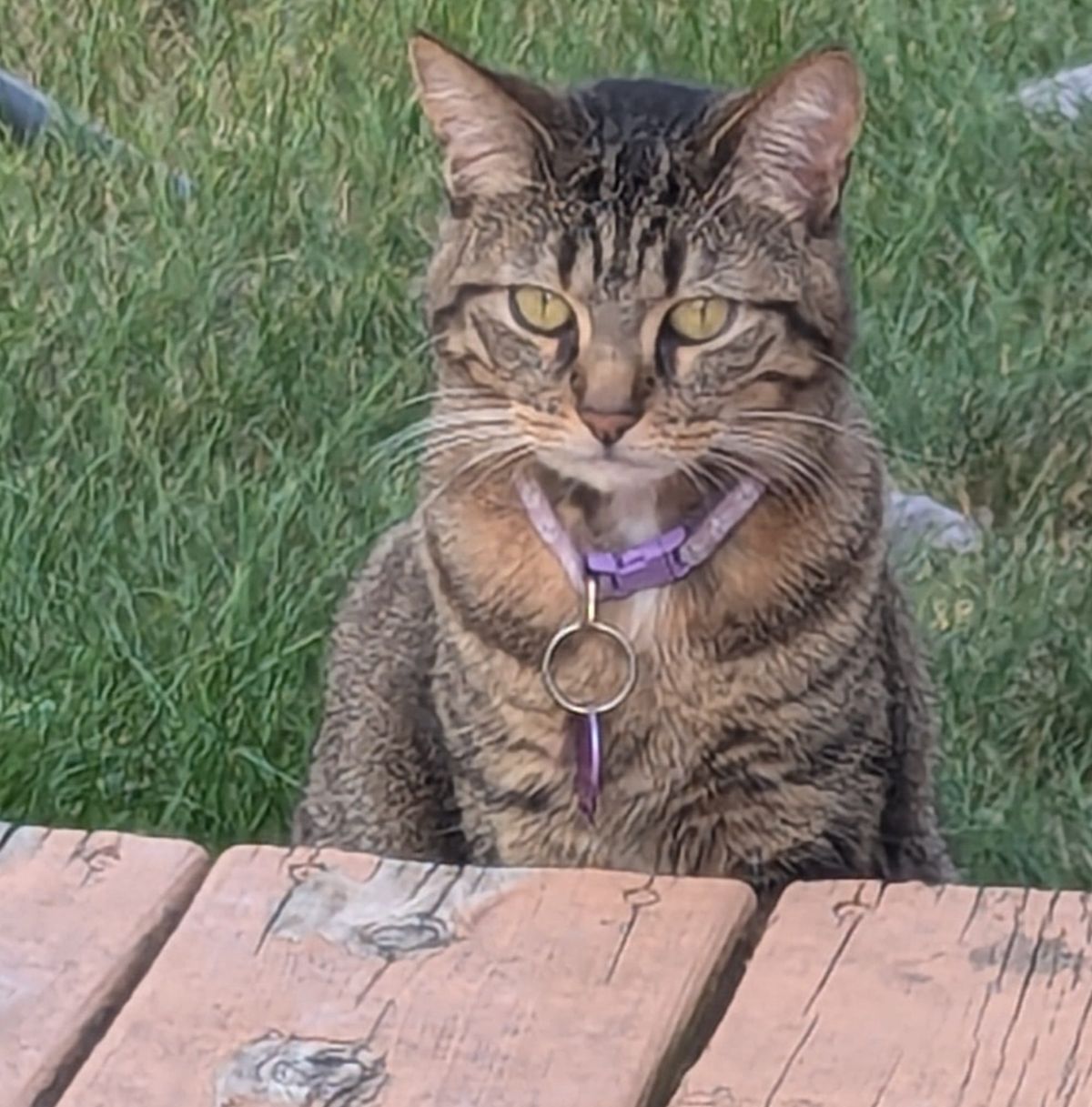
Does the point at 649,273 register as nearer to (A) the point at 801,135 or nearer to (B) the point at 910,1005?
(A) the point at 801,135

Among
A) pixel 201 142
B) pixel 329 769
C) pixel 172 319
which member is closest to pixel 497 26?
pixel 201 142

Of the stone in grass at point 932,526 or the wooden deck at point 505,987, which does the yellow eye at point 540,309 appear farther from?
the stone in grass at point 932,526

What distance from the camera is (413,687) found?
2.22 meters

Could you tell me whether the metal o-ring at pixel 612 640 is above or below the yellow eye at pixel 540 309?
below

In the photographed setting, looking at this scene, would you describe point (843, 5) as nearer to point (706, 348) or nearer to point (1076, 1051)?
point (706, 348)

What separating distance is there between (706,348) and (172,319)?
47.6 inches

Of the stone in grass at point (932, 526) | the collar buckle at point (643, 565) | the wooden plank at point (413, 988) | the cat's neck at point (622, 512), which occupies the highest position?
the wooden plank at point (413, 988)

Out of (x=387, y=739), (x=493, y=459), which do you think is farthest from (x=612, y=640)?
(x=387, y=739)

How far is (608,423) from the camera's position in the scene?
6.34ft

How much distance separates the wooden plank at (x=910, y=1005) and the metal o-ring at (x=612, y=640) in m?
0.56

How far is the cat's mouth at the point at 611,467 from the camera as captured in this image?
1.95 m

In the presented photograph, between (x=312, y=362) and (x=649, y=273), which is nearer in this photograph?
(x=649, y=273)

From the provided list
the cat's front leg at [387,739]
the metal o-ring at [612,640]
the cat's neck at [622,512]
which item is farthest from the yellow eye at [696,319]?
the cat's front leg at [387,739]

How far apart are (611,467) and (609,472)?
0.4 inches
